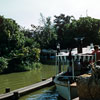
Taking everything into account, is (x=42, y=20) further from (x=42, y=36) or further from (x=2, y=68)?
(x=2, y=68)

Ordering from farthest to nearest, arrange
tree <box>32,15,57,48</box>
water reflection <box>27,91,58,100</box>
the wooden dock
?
tree <box>32,15,57,48</box>
water reflection <box>27,91,58,100</box>
the wooden dock

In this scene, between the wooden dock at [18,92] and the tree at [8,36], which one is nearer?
the wooden dock at [18,92]

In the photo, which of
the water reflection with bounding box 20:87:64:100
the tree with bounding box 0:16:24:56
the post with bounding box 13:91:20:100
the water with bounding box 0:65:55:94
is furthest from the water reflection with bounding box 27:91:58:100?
the tree with bounding box 0:16:24:56

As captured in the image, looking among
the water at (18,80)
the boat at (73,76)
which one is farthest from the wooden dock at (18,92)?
the boat at (73,76)

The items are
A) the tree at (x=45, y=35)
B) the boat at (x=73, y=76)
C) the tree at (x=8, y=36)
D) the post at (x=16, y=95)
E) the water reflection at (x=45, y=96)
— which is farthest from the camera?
the tree at (x=45, y=35)

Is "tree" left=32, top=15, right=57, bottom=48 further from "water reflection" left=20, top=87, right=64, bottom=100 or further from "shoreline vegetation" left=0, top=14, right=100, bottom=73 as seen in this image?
"water reflection" left=20, top=87, right=64, bottom=100

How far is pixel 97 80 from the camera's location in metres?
7.29

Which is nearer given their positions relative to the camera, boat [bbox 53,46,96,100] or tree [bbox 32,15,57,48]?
boat [bbox 53,46,96,100]

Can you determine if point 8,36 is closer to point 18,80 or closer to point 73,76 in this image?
point 18,80

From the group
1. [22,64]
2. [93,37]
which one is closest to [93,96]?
[22,64]

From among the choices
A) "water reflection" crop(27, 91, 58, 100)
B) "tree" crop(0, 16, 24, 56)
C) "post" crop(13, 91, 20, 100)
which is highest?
"tree" crop(0, 16, 24, 56)

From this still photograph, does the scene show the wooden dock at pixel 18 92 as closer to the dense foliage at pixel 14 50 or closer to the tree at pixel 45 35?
the dense foliage at pixel 14 50

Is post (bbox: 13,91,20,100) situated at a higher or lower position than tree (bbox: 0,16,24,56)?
lower

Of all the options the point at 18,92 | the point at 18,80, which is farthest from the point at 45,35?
the point at 18,92
